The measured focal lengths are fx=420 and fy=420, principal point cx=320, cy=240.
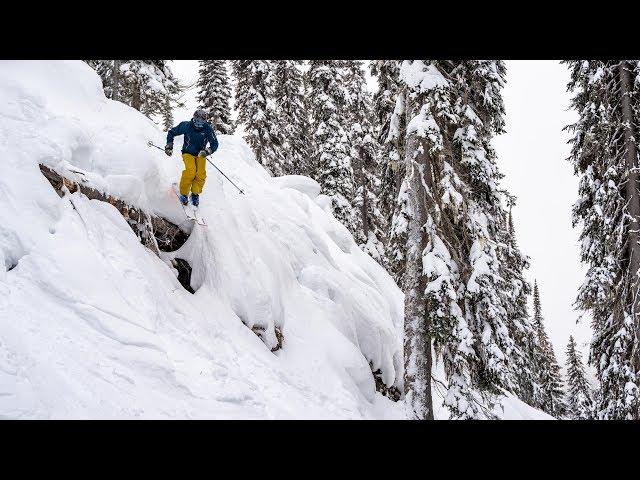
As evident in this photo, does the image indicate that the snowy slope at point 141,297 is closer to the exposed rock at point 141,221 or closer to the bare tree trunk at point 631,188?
the exposed rock at point 141,221

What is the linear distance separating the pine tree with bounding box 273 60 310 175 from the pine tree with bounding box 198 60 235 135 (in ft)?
12.2

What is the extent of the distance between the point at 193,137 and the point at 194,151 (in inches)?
11.4

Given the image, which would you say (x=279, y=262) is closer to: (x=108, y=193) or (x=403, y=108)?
(x=108, y=193)

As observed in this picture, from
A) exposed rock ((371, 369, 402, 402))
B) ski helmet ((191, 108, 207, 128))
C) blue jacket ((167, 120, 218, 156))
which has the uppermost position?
ski helmet ((191, 108, 207, 128))

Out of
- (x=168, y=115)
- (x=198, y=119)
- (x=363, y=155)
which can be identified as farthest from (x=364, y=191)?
(x=198, y=119)

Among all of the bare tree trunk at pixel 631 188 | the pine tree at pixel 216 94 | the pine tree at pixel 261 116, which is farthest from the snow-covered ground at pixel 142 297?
the pine tree at pixel 216 94

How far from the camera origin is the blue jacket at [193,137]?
849 centimetres

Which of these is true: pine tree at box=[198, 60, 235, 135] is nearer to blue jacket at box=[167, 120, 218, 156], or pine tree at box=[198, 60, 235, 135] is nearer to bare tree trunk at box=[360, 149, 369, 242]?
bare tree trunk at box=[360, 149, 369, 242]

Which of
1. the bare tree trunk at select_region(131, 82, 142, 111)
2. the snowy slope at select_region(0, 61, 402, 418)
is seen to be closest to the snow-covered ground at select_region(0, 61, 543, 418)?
the snowy slope at select_region(0, 61, 402, 418)

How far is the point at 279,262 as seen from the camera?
10.3 m

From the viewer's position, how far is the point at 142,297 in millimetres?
6789

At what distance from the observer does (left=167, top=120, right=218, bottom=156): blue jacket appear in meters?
8.49

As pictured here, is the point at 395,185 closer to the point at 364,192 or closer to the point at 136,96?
the point at 136,96

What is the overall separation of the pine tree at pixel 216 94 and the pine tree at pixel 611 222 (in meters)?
23.3
